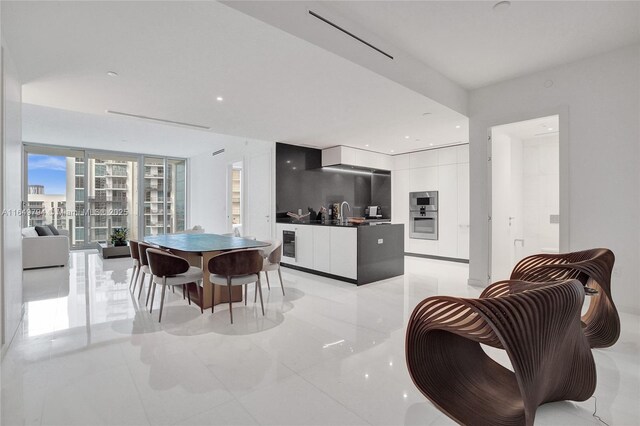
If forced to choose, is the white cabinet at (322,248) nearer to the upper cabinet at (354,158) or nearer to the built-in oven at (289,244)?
the built-in oven at (289,244)

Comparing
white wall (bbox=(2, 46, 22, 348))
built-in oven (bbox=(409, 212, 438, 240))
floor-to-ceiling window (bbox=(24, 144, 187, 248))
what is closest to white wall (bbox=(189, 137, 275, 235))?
floor-to-ceiling window (bbox=(24, 144, 187, 248))

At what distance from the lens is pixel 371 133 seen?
550 cm

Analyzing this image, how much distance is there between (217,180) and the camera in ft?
28.1

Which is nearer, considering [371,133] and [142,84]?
[142,84]

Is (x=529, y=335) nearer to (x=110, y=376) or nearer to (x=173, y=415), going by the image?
(x=173, y=415)

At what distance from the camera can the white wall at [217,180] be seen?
688 cm

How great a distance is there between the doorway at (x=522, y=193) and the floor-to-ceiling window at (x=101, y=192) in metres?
9.27

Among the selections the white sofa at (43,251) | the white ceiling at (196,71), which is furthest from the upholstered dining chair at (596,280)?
the white sofa at (43,251)

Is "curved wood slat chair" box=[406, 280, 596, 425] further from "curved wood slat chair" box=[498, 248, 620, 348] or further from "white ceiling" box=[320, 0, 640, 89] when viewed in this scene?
"white ceiling" box=[320, 0, 640, 89]

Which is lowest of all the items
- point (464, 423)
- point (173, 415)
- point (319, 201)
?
point (173, 415)

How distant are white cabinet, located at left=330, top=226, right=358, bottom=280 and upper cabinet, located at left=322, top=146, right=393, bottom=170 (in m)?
2.02

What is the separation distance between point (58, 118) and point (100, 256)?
315 centimetres

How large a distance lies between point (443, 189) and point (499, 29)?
400 centimetres

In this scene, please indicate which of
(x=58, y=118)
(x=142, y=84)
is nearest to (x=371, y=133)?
(x=142, y=84)
